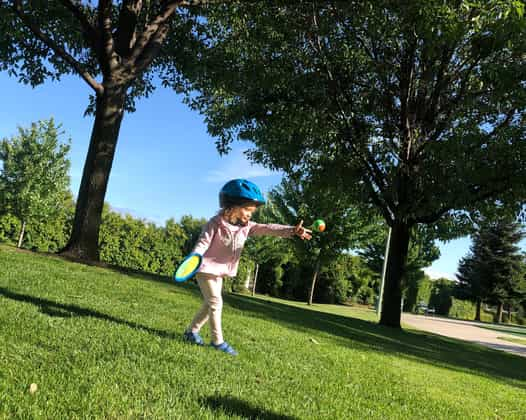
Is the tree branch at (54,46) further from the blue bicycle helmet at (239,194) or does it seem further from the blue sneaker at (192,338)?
the blue sneaker at (192,338)

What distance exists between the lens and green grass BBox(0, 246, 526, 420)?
279cm

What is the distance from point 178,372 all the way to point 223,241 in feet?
4.85

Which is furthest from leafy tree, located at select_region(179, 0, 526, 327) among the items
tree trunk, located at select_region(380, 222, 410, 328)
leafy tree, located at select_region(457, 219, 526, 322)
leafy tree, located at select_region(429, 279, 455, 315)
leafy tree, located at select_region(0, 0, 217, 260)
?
leafy tree, located at select_region(429, 279, 455, 315)

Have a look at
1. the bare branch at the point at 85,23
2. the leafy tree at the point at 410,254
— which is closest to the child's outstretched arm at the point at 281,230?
the bare branch at the point at 85,23

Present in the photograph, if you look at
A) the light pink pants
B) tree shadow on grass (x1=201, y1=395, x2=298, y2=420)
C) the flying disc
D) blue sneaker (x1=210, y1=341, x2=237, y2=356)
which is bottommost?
tree shadow on grass (x1=201, y1=395, x2=298, y2=420)

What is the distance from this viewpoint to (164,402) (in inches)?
111

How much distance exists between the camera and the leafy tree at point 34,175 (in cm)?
2133

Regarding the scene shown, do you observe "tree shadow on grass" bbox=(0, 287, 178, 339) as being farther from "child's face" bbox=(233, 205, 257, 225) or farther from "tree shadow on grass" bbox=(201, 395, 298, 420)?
"tree shadow on grass" bbox=(201, 395, 298, 420)

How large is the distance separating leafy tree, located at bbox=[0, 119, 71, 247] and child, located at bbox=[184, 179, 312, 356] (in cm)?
1934

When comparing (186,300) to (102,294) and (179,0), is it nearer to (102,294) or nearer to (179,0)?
(102,294)

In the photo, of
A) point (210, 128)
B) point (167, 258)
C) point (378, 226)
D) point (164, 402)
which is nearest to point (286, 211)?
point (378, 226)

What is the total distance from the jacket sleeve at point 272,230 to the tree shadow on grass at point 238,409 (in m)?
1.96

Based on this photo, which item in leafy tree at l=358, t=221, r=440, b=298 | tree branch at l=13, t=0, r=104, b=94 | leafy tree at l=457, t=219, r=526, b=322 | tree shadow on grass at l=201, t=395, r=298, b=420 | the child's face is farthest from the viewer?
leafy tree at l=457, t=219, r=526, b=322

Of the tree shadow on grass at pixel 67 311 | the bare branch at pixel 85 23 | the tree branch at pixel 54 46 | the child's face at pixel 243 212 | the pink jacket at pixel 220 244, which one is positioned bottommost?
the tree shadow on grass at pixel 67 311
